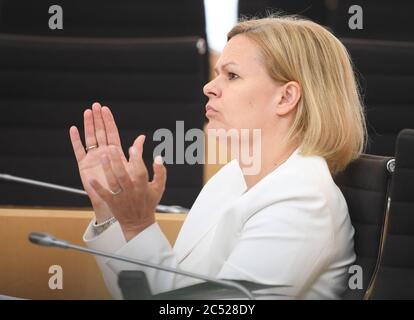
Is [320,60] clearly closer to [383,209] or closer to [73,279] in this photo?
[383,209]

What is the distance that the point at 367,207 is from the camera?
1.12 m

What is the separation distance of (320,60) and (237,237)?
29cm

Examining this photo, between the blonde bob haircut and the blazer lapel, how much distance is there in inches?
6.3

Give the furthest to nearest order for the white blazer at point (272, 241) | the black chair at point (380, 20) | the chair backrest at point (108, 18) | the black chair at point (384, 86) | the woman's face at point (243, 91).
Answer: the chair backrest at point (108, 18) → the black chair at point (380, 20) → the black chair at point (384, 86) → the woman's face at point (243, 91) → the white blazer at point (272, 241)

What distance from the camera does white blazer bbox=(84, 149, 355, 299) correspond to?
40.1 inches

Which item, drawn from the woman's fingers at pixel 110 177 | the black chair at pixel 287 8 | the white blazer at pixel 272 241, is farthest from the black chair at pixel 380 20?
the woman's fingers at pixel 110 177

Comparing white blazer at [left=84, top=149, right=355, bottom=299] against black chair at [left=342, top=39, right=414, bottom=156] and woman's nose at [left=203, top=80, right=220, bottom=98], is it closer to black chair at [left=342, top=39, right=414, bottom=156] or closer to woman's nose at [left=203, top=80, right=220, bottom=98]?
woman's nose at [left=203, top=80, right=220, bottom=98]

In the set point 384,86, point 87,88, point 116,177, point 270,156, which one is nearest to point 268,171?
point 270,156

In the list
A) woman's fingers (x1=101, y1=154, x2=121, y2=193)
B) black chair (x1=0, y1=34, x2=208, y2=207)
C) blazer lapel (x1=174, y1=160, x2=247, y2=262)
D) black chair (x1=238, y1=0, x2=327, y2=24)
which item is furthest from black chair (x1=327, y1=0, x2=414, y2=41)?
woman's fingers (x1=101, y1=154, x2=121, y2=193)

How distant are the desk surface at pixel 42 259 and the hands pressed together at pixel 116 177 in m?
0.07

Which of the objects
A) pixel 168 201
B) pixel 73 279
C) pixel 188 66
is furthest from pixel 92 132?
pixel 188 66

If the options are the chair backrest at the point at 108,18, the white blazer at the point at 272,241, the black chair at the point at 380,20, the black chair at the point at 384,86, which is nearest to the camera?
the white blazer at the point at 272,241

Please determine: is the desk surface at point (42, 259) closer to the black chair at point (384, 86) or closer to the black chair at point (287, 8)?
the black chair at point (384, 86)

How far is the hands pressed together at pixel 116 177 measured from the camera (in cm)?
108
